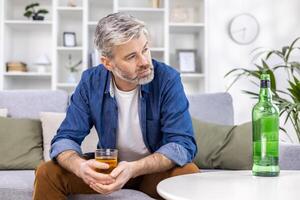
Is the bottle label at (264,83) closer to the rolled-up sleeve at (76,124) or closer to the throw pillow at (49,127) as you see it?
the rolled-up sleeve at (76,124)

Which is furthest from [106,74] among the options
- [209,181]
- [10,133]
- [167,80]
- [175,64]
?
[175,64]

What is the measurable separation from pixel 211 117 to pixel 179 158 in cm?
119

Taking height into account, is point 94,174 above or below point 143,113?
below

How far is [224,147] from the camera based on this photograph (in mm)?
2607

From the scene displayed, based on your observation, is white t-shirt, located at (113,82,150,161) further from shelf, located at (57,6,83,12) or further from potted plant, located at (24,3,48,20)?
potted plant, located at (24,3,48,20)

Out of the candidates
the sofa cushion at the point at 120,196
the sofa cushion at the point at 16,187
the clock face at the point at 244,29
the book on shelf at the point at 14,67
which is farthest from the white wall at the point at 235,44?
the sofa cushion at the point at 120,196

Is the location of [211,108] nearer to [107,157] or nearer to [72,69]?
[107,157]

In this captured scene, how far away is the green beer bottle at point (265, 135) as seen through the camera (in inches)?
57.7

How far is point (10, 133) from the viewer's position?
2719 millimetres

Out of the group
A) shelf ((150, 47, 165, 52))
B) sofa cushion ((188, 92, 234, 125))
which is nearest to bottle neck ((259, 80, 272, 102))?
sofa cushion ((188, 92, 234, 125))

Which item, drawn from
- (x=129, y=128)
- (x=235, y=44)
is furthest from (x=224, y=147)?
(x=235, y=44)

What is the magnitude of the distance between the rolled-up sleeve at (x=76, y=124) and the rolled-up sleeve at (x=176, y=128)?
0.31 m

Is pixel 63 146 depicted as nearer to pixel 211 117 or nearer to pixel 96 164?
pixel 96 164

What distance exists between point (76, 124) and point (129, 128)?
0.68ft
